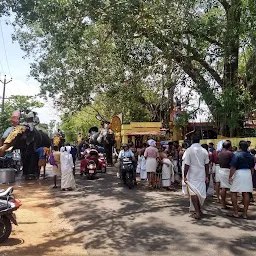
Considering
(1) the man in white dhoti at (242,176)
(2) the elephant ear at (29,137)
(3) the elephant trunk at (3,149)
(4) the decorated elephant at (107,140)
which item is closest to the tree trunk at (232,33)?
(1) the man in white dhoti at (242,176)

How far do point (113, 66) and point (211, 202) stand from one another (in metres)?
7.93

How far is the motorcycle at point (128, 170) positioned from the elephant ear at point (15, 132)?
3.52 metres

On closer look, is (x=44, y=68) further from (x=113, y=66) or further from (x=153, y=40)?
(x=153, y=40)

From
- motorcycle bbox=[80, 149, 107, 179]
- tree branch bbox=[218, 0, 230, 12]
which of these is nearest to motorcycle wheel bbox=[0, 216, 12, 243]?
motorcycle bbox=[80, 149, 107, 179]

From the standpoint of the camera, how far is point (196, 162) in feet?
26.8

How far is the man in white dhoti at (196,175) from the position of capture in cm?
808

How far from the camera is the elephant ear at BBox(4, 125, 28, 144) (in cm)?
1235

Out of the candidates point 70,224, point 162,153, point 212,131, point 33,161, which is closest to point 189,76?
point 162,153

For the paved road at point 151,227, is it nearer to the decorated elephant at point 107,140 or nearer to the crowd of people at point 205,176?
the crowd of people at point 205,176

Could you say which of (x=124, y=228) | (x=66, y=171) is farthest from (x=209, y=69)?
(x=124, y=228)

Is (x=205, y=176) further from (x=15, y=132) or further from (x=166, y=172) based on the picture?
(x=15, y=132)

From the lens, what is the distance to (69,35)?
36.5 feet

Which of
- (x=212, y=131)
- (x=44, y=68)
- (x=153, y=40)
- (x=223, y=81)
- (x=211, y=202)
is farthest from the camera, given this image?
(x=212, y=131)

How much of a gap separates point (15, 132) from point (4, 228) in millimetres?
6601
